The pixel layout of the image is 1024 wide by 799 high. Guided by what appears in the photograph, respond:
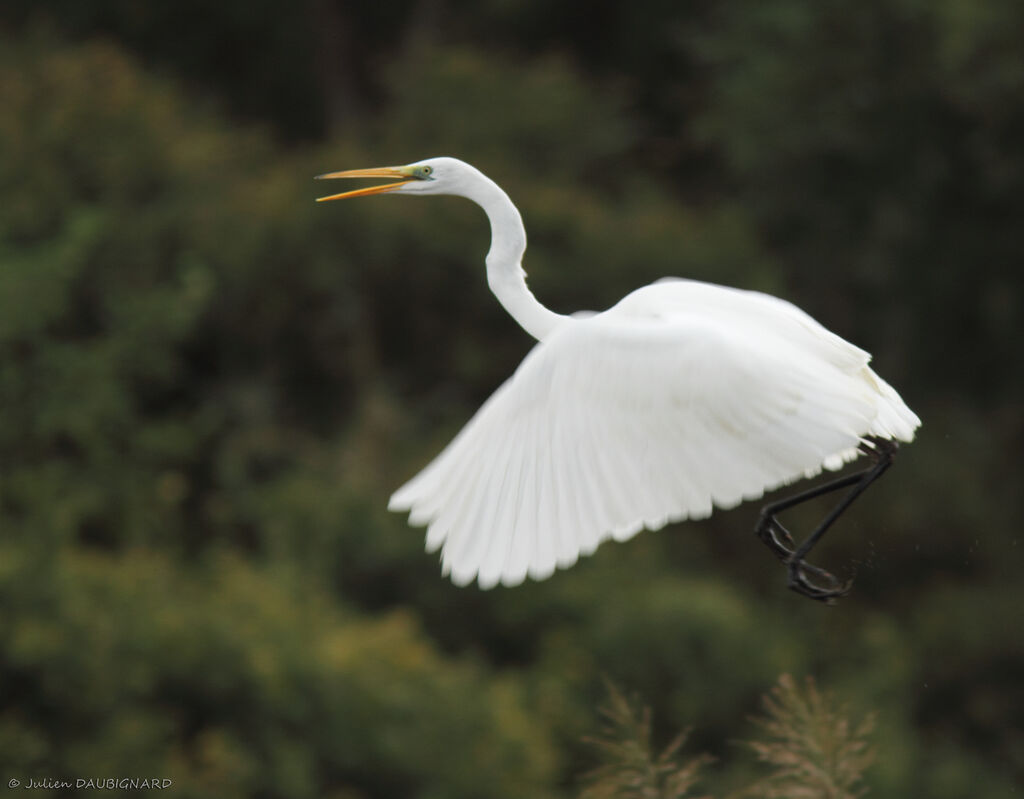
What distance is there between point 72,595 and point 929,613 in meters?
6.33

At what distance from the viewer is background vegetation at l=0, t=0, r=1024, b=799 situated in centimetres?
860

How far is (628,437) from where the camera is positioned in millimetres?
3975

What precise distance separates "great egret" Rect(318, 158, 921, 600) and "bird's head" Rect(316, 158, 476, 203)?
26.3 inches

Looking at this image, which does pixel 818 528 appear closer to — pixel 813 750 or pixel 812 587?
pixel 812 587

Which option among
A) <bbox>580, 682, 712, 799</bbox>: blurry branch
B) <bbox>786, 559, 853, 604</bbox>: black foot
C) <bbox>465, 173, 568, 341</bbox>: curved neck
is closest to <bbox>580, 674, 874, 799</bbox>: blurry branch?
<bbox>580, 682, 712, 799</bbox>: blurry branch

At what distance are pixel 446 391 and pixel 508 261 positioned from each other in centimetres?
780

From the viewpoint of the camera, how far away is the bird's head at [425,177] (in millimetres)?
4551

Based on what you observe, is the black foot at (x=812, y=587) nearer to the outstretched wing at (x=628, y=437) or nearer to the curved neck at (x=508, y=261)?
the outstretched wing at (x=628, y=437)

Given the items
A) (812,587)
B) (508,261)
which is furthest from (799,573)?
(508,261)

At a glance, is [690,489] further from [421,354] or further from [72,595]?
[421,354]

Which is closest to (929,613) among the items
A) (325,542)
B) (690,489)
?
(325,542)

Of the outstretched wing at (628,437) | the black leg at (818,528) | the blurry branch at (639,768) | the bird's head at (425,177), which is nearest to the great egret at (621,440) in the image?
the outstretched wing at (628,437)

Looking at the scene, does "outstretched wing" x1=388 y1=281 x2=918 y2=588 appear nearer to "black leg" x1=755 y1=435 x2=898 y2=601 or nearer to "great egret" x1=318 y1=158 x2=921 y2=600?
"great egret" x1=318 y1=158 x2=921 y2=600

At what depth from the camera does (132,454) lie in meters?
11.0
